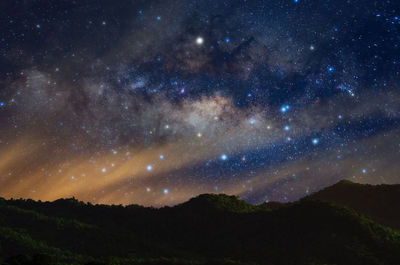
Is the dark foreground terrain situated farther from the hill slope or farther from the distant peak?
the hill slope

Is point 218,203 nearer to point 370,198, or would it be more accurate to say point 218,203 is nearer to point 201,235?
point 201,235

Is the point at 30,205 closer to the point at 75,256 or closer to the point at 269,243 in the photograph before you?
the point at 75,256

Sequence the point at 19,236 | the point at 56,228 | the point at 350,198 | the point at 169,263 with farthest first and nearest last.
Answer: the point at 350,198 < the point at 56,228 < the point at 19,236 < the point at 169,263

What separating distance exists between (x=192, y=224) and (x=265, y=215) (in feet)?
20.4

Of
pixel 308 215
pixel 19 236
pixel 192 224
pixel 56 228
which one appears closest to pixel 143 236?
pixel 192 224

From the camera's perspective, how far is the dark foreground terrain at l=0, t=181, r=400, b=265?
84.2ft

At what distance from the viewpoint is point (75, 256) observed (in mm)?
24516

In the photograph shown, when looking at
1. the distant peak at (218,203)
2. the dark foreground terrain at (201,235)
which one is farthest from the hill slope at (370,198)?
the dark foreground terrain at (201,235)

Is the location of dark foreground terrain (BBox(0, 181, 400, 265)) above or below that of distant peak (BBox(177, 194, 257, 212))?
below

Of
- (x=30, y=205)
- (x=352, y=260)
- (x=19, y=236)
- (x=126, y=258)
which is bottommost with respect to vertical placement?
(x=352, y=260)

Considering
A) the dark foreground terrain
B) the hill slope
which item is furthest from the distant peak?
the hill slope

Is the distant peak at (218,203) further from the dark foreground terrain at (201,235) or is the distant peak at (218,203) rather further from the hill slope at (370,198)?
the hill slope at (370,198)

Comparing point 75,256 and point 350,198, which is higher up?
point 350,198

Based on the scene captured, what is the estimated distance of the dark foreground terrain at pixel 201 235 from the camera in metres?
25.7
